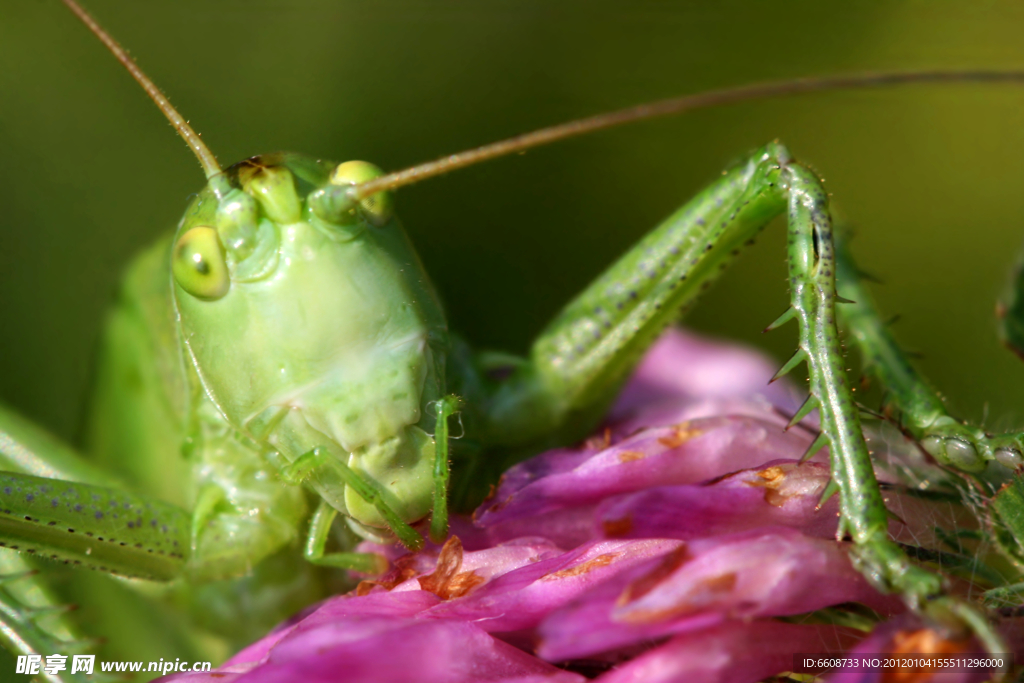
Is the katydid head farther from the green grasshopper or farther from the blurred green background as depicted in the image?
the blurred green background

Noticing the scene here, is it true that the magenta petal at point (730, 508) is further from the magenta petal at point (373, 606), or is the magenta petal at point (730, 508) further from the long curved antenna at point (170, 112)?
the long curved antenna at point (170, 112)

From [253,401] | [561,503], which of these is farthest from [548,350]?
[253,401]

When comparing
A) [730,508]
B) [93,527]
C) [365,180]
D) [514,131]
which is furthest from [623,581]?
[514,131]

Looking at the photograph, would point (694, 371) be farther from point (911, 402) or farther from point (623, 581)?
point (623, 581)

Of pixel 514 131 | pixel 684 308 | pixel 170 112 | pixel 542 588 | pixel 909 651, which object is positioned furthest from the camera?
pixel 514 131

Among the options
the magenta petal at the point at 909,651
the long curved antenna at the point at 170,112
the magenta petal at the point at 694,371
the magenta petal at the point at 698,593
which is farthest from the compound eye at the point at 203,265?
the magenta petal at the point at 694,371

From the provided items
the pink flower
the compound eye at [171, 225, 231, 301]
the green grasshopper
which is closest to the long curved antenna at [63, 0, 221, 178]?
the green grasshopper
